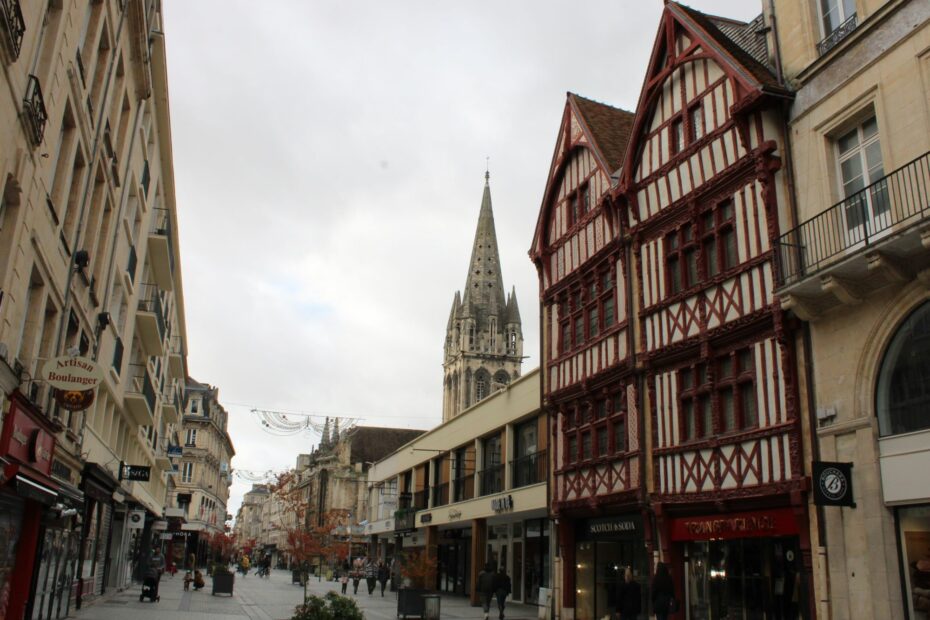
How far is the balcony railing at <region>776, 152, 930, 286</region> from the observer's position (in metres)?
11.3

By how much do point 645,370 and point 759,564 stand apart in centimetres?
488

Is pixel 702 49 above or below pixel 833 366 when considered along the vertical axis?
above

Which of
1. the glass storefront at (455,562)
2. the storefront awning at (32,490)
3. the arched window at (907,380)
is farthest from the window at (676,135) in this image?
the glass storefront at (455,562)

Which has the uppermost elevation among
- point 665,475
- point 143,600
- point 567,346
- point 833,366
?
point 567,346

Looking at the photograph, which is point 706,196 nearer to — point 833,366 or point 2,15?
point 833,366

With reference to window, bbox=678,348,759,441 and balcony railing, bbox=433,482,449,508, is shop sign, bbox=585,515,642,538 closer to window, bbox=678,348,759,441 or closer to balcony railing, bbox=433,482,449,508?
window, bbox=678,348,759,441

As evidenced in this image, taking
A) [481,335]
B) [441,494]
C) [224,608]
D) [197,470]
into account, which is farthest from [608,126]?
[481,335]

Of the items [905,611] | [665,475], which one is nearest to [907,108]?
[905,611]

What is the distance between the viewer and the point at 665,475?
16.8 meters

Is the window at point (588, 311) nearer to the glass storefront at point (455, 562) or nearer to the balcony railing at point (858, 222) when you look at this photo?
the balcony railing at point (858, 222)

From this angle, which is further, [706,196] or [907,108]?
[706,196]

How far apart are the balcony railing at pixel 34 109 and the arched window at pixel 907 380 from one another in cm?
1222

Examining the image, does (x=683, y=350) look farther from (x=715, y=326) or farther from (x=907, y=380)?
(x=907, y=380)

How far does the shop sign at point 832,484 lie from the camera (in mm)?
11898
